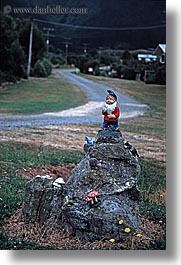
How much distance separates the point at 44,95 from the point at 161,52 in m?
0.86

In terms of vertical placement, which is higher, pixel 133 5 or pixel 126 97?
pixel 133 5

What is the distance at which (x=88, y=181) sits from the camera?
236 centimetres

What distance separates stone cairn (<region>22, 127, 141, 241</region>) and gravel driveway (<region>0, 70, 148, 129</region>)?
0.66m

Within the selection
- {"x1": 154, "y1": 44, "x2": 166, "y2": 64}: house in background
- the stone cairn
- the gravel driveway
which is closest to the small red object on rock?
the stone cairn

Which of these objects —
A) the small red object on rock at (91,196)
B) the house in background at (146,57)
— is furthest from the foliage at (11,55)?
the small red object on rock at (91,196)

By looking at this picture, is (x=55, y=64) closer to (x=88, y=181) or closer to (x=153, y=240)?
(x=88, y=181)

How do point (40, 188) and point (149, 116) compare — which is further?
point (149, 116)

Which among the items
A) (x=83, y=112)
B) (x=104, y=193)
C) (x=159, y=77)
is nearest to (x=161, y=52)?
(x=159, y=77)

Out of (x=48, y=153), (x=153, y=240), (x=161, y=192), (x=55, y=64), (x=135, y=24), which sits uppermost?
(x=135, y=24)

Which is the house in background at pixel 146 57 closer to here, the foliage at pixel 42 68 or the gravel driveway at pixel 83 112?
the gravel driveway at pixel 83 112

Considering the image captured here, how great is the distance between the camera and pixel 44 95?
3.27 meters

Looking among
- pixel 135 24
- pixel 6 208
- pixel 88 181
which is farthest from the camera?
pixel 135 24

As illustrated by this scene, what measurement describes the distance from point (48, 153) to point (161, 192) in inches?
30.3

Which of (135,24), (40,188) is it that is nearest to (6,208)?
(40,188)
